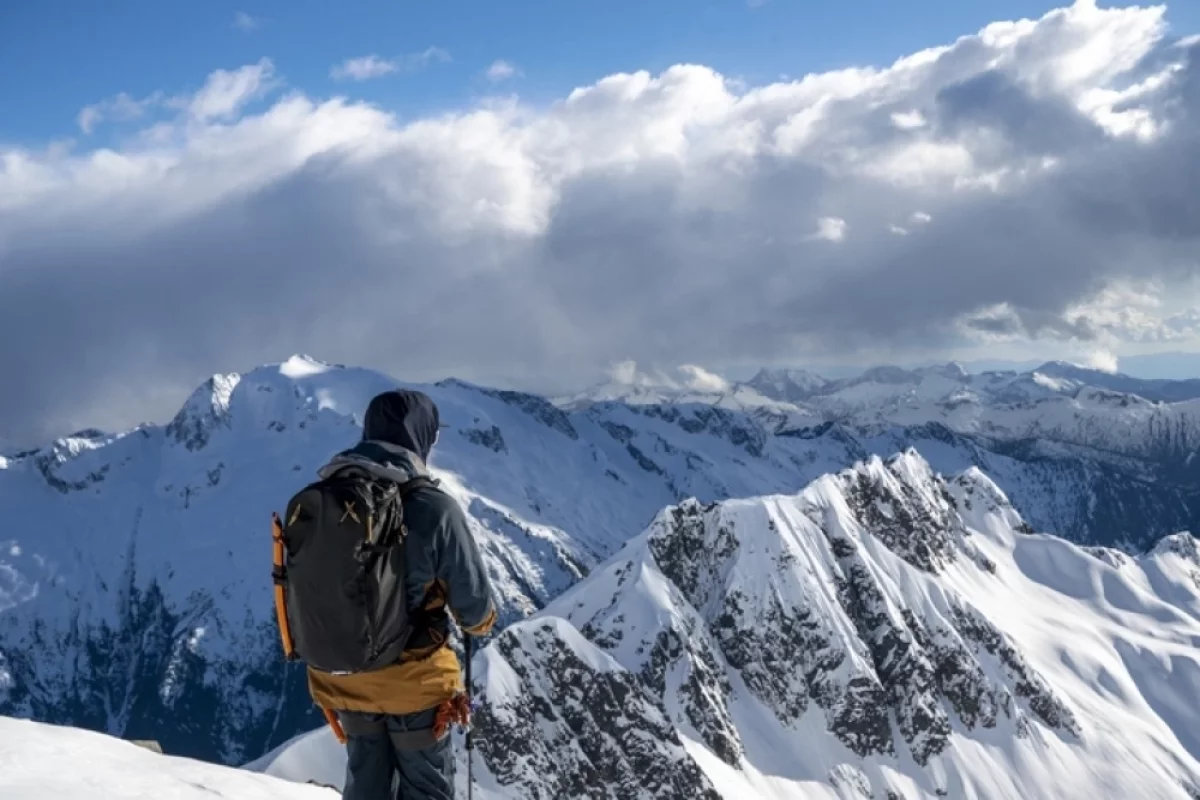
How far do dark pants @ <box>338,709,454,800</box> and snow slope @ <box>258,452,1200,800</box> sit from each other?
100208 mm

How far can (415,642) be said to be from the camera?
466 inches

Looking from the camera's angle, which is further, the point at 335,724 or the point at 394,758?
the point at 335,724

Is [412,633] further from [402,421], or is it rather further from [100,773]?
[100,773]

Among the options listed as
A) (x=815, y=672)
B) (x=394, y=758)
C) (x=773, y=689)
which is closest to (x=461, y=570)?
(x=394, y=758)

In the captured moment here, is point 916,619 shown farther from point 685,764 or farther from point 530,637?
point 530,637

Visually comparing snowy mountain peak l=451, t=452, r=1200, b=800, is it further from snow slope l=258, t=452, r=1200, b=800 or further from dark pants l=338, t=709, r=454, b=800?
dark pants l=338, t=709, r=454, b=800

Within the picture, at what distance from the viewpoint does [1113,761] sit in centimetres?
19150

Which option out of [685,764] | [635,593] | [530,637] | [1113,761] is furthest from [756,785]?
[1113,761]

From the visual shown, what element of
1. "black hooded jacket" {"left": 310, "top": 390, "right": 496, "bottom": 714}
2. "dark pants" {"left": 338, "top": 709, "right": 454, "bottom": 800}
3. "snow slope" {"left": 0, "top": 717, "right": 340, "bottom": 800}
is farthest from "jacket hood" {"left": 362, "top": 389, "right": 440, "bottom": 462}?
"snow slope" {"left": 0, "top": 717, "right": 340, "bottom": 800}

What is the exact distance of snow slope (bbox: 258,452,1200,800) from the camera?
121 metres

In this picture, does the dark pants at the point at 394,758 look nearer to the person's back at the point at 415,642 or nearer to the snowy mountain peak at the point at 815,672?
the person's back at the point at 415,642

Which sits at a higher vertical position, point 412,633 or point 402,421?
point 402,421

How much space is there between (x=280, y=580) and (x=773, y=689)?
540 feet

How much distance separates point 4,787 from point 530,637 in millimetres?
114016
